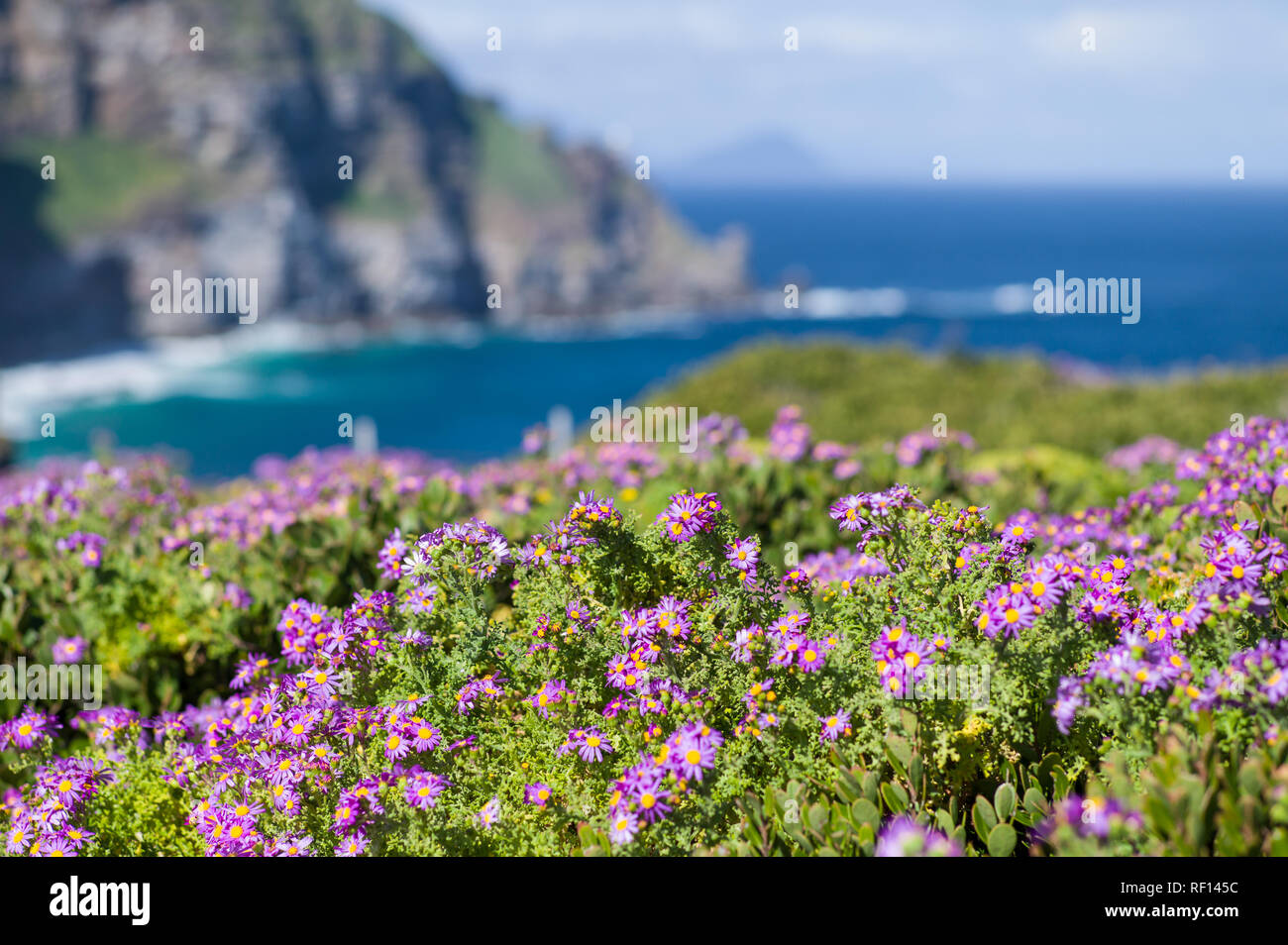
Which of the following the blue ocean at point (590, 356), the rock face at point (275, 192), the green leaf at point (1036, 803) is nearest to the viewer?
the green leaf at point (1036, 803)

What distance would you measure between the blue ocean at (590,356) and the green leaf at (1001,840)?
25323 millimetres

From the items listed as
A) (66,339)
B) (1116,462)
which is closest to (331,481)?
(1116,462)

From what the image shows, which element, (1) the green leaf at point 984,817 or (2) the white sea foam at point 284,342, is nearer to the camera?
(1) the green leaf at point 984,817

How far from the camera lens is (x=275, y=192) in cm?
10744

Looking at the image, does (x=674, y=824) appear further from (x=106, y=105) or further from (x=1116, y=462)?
(x=106, y=105)

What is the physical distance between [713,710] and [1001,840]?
35.3 inches

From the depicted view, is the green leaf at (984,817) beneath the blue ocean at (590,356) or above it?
beneath

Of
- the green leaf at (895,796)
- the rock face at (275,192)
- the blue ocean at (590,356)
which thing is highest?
the rock face at (275,192)

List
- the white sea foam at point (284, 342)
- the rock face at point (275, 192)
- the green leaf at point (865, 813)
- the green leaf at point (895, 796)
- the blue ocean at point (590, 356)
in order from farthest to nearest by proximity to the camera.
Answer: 1. the rock face at point (275, 192)
2. the white sea foam at point (284, 342)
3. the blue ocean at point (590, 356)
4. the green leaf at point (895, 796)
5. the green leaf at point (865, 813)

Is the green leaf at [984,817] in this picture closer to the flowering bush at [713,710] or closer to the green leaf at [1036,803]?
the flowering bush at [713,710]

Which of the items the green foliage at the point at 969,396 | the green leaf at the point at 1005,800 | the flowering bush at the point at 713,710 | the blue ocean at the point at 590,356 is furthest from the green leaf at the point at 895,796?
the blue ocean at the point at 590,356

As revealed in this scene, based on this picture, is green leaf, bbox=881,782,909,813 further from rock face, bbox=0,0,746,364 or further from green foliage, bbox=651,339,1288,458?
rock face, bbox=0,0,746,364

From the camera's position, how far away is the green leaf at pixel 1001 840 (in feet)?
9.83

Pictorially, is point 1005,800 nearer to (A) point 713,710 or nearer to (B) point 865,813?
(B) point 865,813
